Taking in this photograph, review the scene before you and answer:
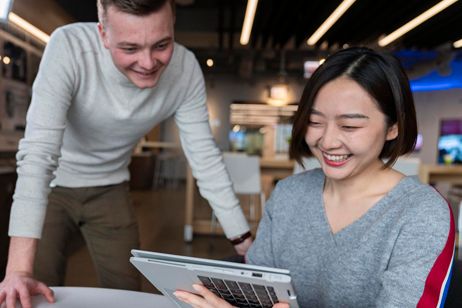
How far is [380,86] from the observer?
865mm

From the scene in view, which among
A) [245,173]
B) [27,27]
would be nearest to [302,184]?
[245,173]

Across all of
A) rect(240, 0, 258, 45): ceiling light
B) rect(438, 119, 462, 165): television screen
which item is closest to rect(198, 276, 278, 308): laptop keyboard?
rect(240, 0, 258, 45): ceiling light

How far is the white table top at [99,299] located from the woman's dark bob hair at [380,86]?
0.54 meters

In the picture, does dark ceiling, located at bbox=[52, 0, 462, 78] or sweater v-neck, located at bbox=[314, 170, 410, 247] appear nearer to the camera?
sweater v-neck, located at bbox=[314, 170, 410, 247]

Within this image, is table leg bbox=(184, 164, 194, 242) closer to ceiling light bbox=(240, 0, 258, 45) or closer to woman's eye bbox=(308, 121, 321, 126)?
ceiling light bbox=(240, 0, 258, 45)

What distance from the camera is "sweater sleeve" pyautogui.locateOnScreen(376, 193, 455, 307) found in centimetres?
70

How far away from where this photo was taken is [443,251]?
0.72 m

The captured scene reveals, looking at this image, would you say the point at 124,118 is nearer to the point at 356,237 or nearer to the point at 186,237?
the point at 356,237

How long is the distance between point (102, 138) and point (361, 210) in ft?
2.76

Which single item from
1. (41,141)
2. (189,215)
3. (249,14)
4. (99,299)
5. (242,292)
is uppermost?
(249,14)

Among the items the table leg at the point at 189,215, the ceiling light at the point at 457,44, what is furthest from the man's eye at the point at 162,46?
the ceiling light at the point at 457,44

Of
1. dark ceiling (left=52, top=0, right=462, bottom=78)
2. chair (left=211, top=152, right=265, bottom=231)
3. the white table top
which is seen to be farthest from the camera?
dark ceiling (left=52, top=0, right=462, bottom=78)

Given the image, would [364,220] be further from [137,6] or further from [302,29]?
[302,29]

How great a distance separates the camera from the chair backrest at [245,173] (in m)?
3.88
